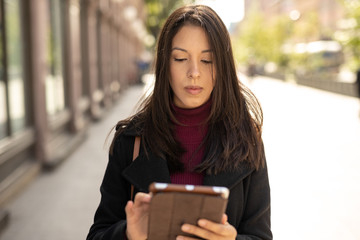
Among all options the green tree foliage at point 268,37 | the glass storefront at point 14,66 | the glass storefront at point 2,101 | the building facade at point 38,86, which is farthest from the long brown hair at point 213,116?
the green tree foliage at point 268,37

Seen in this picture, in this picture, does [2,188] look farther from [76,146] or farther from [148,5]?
[148,5]

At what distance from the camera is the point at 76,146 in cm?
1045

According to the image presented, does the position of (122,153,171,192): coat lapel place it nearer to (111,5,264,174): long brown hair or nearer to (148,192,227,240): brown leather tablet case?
(111,5,264,174): long brown hair

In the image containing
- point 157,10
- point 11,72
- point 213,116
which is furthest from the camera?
point 157,10

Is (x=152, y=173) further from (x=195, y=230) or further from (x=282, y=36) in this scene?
(x=282, y=36)

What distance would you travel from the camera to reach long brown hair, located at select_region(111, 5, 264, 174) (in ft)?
6.25

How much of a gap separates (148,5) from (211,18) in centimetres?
5017

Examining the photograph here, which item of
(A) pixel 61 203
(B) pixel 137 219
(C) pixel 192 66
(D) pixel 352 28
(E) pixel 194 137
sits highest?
(D) pixel 352 28

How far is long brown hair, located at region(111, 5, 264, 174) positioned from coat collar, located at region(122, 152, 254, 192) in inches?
1.1

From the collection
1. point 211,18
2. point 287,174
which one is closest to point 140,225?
point 211,18

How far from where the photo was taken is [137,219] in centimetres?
166

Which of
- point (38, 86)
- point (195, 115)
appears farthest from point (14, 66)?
point (195, 115)

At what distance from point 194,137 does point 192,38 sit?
1.35ft

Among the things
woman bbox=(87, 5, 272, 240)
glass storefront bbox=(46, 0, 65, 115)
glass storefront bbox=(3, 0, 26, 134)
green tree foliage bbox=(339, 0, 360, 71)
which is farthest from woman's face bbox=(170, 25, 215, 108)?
green tree foliage bbox=(339, 0, 360, 71)
